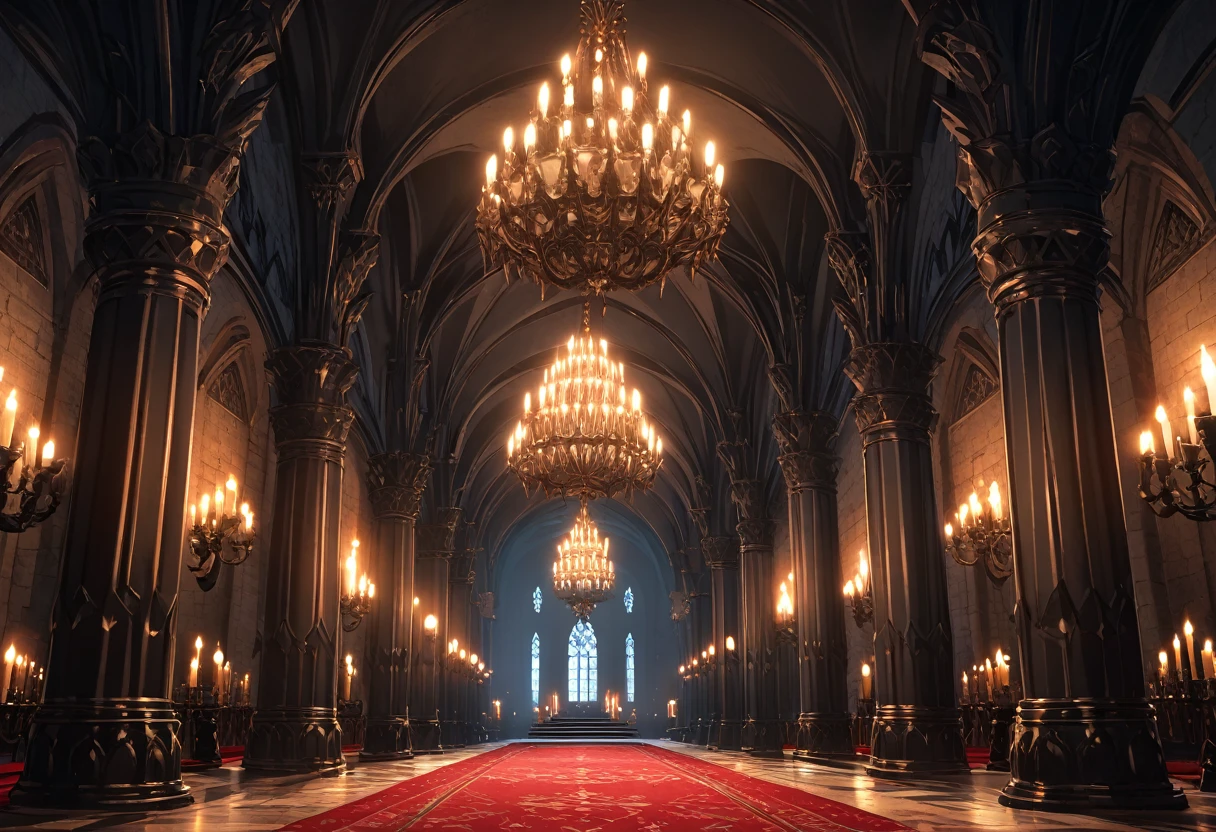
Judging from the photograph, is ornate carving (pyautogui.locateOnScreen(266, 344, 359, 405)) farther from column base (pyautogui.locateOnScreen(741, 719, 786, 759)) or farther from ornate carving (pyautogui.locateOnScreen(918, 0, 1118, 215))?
column base (pyautogui.locateOnScreen(741, 719, 786, 759))

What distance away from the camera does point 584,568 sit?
1075 inches

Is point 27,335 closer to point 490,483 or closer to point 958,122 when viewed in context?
point 958,122

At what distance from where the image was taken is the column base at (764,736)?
20375 millimetres

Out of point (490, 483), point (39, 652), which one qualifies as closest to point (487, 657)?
point (490, 483)

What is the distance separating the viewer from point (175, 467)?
791 centimetres

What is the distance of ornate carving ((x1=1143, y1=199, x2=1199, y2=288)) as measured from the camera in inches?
483

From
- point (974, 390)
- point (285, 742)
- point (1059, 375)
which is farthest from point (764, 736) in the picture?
point (1059, 375)

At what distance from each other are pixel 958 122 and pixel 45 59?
9.99m

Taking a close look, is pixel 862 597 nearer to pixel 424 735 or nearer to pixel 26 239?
pixel 424 735

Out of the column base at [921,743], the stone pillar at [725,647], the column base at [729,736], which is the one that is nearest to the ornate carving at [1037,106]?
the column base at [921,743]

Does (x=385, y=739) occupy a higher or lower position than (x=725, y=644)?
lower

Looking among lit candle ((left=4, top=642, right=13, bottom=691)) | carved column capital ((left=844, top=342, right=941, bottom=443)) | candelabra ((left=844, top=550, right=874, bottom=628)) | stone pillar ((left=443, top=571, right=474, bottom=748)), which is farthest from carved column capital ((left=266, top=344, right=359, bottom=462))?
stone pillar ((left=443, top=571, right=474, bottom=748))

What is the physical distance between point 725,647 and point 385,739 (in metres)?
10.6

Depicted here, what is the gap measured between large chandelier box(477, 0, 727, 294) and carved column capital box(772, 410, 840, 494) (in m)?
8.88
